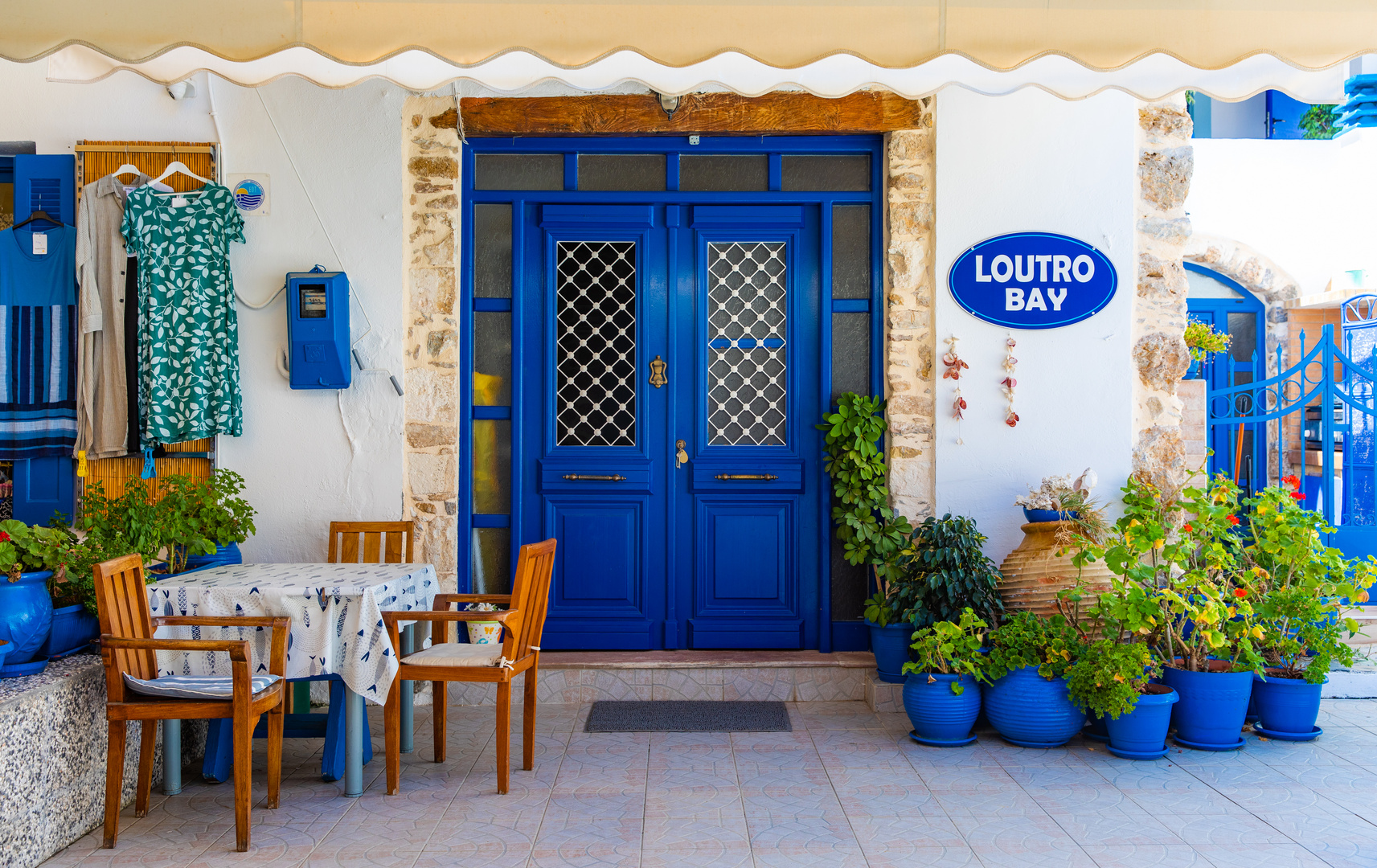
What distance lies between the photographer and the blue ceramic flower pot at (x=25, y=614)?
3213mm

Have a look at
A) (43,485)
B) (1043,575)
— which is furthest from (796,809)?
(43,485)

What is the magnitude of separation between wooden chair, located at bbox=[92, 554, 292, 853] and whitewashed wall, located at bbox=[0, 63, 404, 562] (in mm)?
1747

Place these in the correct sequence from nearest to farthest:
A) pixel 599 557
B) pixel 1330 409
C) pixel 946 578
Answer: pixel 946 578, pixel 599 557, pixel 1330 409

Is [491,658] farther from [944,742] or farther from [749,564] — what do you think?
[944,742]

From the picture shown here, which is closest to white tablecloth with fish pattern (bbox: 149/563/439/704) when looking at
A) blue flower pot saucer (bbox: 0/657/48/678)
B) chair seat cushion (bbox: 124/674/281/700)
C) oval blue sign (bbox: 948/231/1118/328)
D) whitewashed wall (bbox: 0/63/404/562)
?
chair seat cushion (bbox: 124/674/281/700)

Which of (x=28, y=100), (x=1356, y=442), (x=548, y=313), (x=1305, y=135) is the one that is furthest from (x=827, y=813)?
(x=1305, y=135)

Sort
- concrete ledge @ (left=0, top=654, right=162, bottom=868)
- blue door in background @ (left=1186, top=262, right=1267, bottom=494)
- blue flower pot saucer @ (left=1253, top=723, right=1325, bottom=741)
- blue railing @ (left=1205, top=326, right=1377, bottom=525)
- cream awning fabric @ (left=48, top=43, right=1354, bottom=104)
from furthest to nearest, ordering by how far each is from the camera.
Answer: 1. blue door in background @ (left=1186, top=262, right=1267, bottom=494)
2. blue railing @ (left=1205, top=326, right=1377, bottom=525)
3. blue flower pot saucer @ (left=1253, top=723, right=1325, bottom=741)
4. cream awning fabric @ (left=48, top=43, right=1354, bottom=104)
5. concrete ledge @ (left=0, top=654, right=162, bottom=868)

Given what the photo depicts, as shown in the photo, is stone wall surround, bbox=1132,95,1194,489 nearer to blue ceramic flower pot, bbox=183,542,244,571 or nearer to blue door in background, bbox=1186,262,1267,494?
blue door in background, bbox=1186,262,1267,494

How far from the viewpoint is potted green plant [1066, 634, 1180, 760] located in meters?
3.97

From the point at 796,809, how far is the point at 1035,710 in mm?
1332

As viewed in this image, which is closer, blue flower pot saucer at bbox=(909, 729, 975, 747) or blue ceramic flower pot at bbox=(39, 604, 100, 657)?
blue ceramic flower pot at bbox=(39, 604, 100, 657)

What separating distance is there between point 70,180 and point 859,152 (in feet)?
14.1

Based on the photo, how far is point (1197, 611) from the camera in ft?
13.2

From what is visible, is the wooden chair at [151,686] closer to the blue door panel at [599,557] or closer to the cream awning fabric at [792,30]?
the cream awning fabric at [792,30]
